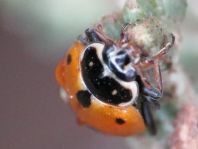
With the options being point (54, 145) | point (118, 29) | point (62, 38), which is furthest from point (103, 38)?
point (54, 145)

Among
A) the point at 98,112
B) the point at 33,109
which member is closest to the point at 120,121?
the point at 98,112

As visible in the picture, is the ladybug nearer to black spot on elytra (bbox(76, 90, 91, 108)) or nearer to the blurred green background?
black spot on elytra (bbox(76, 90, 91, 108))

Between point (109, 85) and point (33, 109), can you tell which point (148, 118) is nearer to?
point (109, 85)

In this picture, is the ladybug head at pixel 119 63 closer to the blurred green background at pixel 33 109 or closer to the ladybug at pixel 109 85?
the ladybug at pixel 109 85

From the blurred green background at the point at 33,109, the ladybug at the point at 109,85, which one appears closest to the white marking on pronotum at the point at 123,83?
the ladybug at the point at 109,85

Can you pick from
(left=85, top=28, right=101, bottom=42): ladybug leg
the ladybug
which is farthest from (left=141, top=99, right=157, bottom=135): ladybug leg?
(left=85, top=28, right=101, bottom=42): ladybug leg

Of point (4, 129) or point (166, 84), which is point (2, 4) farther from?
point (4, 129)

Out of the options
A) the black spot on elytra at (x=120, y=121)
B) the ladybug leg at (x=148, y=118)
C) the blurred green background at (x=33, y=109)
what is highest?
the blurred green background at (x=33, y=109)
